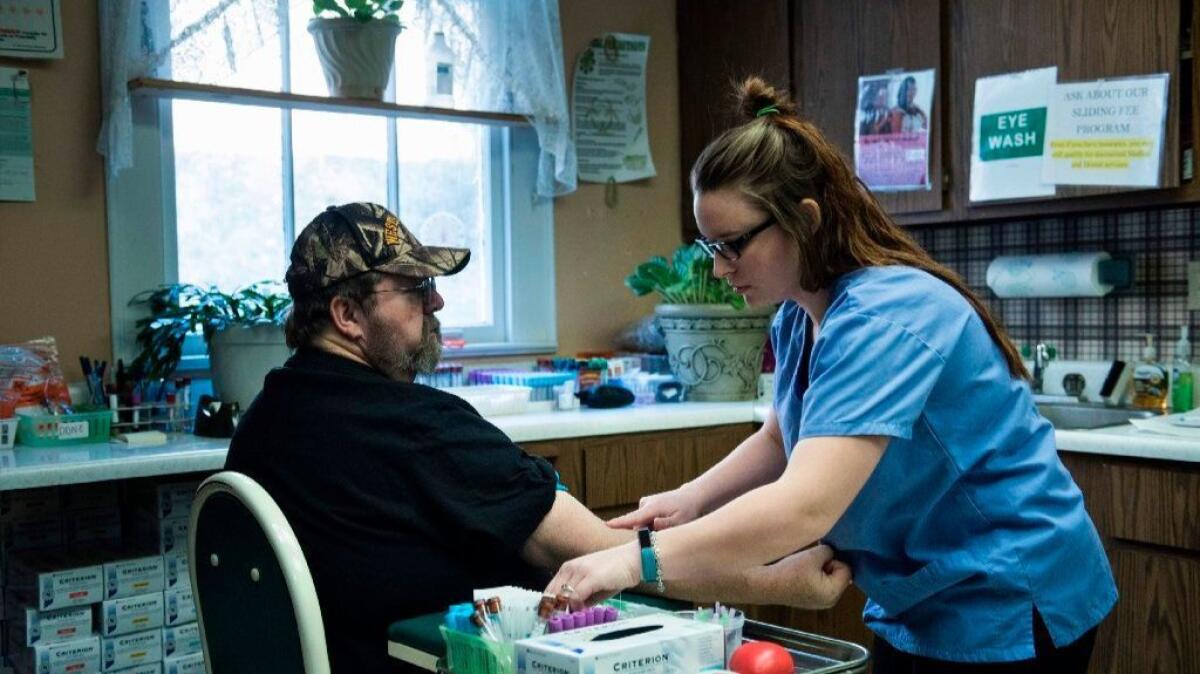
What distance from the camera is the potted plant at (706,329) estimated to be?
10.4 feet

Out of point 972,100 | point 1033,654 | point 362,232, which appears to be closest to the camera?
point 1033,654

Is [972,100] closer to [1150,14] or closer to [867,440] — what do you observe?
[1150,14]

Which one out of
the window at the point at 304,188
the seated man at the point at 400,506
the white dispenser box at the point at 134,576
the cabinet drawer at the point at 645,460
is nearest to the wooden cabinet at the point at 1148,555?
the cabinet drawer at the point at 645,460

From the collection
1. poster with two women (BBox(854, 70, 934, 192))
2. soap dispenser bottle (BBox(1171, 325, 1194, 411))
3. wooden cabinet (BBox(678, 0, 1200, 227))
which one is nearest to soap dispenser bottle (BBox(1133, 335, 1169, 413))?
soap dispenser bottle (BBox(1171, 325, 1194, 411))

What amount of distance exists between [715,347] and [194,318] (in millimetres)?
1356

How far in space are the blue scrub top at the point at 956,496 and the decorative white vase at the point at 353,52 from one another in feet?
6.44

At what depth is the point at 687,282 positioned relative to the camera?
321cm

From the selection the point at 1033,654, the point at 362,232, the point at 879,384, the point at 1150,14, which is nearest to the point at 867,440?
the point at 879,384

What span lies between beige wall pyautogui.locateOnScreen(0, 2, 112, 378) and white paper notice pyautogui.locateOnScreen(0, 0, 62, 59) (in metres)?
0.03

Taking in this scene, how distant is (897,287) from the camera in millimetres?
1334

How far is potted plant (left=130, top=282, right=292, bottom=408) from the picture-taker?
2.68 m

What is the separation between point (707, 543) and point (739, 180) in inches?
17.7

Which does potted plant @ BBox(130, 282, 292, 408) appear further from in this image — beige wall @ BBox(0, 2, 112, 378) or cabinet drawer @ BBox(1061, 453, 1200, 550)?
cabinet drawer @ BBox(1061, 453, 1200, 550)

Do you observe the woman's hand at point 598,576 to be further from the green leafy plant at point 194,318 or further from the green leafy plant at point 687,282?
the green leafy plant at point 687,282
